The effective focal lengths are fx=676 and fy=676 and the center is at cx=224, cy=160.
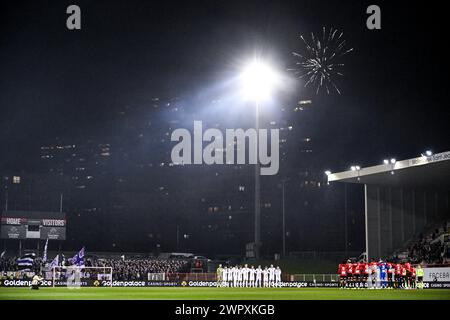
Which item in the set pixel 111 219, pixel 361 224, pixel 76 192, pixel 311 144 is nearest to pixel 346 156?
pixel 361 224

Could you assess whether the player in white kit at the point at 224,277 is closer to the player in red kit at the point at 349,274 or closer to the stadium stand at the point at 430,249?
the player in red kit at the point at 349,274

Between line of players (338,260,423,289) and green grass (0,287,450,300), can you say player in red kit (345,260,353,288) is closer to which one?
line of players (338,260,423,289)

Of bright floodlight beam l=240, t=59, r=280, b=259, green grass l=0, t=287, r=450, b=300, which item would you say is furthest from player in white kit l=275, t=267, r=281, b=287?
green grass l=0, t=287, r=450, b=300

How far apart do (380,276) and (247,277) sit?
30.4ft

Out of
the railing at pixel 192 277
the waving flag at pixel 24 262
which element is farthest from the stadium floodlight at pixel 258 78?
the waving flag at pixel 24 262

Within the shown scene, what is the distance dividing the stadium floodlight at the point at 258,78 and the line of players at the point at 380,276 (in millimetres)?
14912

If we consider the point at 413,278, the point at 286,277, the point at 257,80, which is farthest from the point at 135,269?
the point at 413,278

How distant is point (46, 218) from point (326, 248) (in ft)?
171

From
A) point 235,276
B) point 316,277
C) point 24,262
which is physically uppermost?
point 24,262

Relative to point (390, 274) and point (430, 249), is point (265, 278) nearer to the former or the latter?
point (390, 274)

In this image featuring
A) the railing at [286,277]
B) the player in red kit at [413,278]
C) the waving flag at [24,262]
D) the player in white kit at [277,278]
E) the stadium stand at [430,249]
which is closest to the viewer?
the player in red kit at [413,278]

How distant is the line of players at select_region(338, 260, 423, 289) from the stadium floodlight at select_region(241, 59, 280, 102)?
14.9m

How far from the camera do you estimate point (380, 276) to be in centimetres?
3866

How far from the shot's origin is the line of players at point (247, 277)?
44.0 metres
